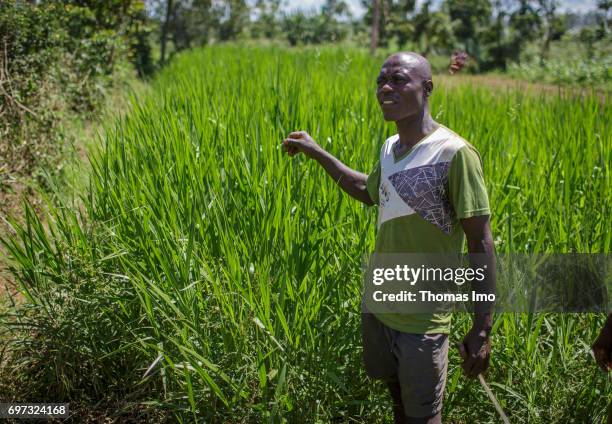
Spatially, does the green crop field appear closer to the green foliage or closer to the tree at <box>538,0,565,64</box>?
the green foliage

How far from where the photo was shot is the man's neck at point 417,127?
61.2 inches

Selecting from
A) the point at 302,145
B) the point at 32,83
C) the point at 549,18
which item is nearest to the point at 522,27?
the point at 549,18

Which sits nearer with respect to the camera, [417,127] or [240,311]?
[417,127]

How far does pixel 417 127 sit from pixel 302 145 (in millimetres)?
501

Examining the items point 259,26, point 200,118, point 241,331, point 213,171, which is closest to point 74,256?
point 213,171

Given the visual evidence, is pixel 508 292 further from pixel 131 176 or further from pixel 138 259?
pixel 131 176

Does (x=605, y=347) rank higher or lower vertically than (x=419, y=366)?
higher

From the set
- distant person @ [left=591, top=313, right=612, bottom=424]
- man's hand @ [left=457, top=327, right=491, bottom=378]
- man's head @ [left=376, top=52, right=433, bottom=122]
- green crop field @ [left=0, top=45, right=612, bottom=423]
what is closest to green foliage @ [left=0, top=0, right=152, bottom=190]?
green crop field @ [left=0, top=45, right=612, bottom=423]

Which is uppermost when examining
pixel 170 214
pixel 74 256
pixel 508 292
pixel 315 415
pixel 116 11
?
pixel 116 11

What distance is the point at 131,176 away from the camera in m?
2.49

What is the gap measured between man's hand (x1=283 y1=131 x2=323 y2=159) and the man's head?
43 cm

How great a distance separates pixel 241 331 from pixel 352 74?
520cm

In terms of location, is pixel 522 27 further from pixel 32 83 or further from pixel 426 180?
pixel 426 180

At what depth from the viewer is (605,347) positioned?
1.37 meters
